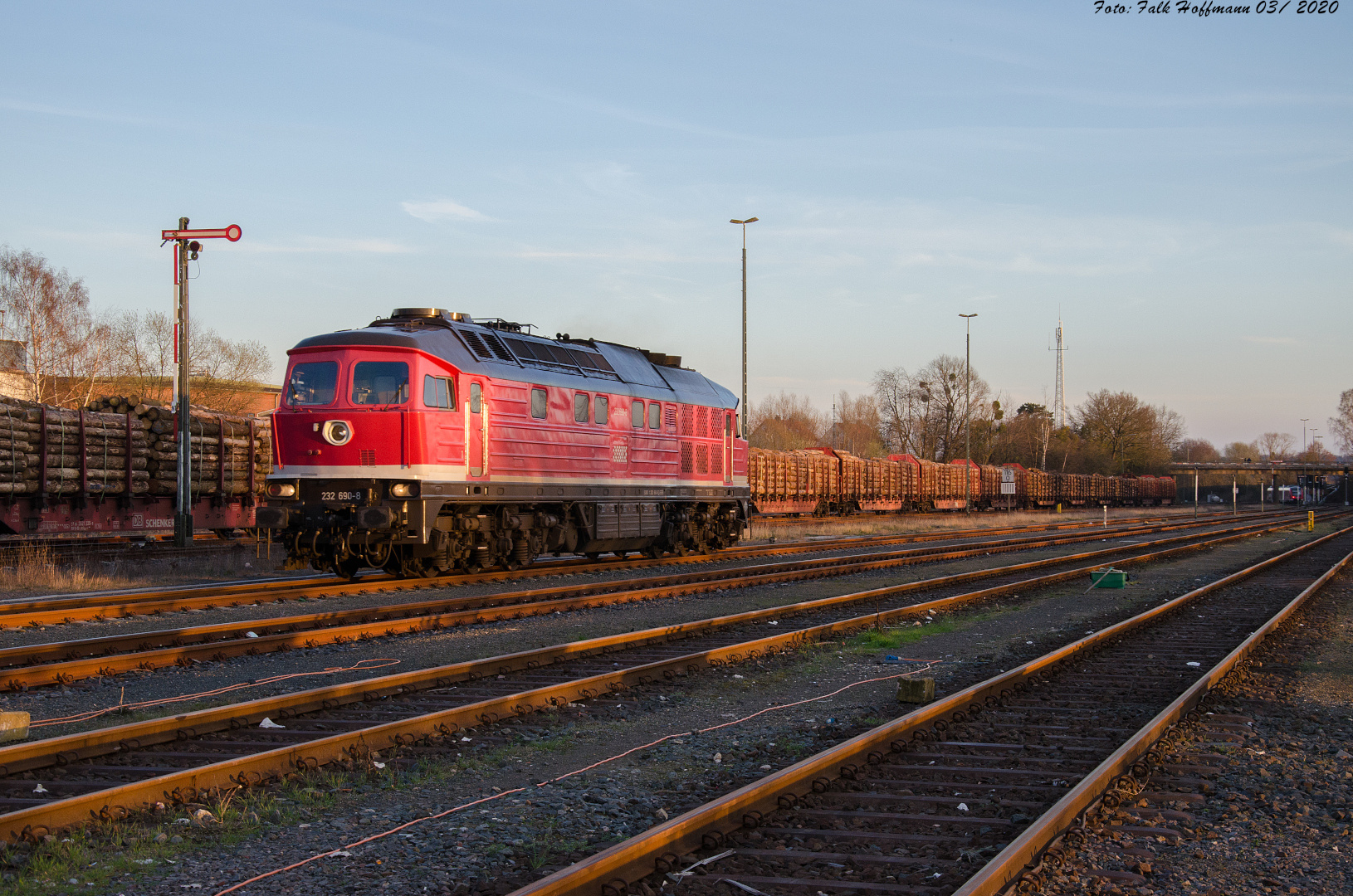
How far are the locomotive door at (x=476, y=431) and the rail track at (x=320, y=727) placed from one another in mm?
5554

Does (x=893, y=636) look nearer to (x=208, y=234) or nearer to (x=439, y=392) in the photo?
(x=439, y=392)

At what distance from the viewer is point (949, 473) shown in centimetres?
6147

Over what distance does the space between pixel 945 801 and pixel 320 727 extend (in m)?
4.03

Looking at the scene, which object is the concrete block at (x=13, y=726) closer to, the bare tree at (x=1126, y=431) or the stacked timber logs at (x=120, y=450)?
the stacked timber logs at (x=120, y=450)

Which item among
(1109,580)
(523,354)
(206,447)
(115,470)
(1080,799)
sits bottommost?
(1109,580)

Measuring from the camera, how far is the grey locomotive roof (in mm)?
15695

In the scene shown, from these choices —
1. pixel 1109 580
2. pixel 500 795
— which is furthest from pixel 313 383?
pixel 1109 580

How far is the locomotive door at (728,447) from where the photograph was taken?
24.1 m

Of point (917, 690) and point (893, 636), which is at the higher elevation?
point (917, 690)

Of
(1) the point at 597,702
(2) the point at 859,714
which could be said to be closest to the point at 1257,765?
(2) the point at 859,714

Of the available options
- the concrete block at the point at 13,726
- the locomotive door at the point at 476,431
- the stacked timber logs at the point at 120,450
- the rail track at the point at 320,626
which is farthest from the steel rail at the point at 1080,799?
the stacked timber logs at the point at 120,450

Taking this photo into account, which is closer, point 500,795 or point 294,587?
point 500,795

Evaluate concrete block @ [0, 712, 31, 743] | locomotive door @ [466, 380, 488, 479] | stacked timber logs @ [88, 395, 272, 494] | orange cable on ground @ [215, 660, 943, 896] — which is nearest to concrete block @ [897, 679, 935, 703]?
orange cable on ground @ [215, 660, 943, 896]

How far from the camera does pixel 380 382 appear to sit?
50.5ft
